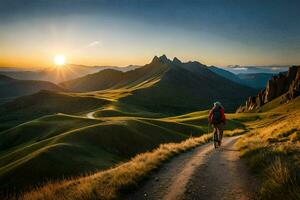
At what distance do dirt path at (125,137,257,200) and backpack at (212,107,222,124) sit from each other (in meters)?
7.04

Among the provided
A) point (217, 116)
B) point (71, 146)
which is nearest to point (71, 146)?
point (71, 146)

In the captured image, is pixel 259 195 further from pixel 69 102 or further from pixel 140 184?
pixel 69 102

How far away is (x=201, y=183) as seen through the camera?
10227 millimetres

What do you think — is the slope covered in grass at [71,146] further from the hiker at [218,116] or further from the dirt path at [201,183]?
the dirt path at [201,183]

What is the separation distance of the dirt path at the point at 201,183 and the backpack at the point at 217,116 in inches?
277

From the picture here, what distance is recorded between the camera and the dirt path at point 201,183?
8.86m

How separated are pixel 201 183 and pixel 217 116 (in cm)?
1100

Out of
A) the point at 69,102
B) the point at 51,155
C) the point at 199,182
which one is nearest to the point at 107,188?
the point at 199,182

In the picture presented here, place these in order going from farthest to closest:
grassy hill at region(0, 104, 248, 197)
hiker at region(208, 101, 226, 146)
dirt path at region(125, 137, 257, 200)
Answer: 1. grassy hill at region(0, 104, 248, 197)
2. hiker at region(208, 101, 226, 146)
3. dirt path at region(125, 137, 257, 200)

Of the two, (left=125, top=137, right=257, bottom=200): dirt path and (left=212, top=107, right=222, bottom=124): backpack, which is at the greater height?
(left=212, top=107, right=222, bottom=124): backpack

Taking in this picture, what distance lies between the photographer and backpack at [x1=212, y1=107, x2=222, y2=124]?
20656 mm

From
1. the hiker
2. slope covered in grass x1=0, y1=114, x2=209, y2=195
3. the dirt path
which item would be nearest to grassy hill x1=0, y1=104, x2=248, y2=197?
→ slope covered in grass x1=0, y1=114, x2=209, y2=195

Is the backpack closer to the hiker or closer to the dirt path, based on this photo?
the hiker

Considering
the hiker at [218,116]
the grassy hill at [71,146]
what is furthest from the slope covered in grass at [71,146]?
the hiker at [218,116]
